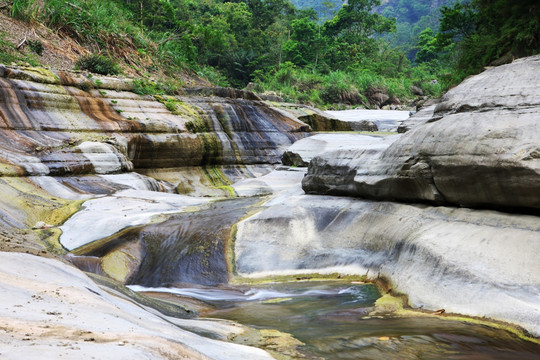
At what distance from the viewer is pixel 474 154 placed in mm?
4715

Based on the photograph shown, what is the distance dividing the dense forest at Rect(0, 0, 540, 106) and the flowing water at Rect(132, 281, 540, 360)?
27.4 ft

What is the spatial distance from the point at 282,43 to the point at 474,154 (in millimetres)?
34814

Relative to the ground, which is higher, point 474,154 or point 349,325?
point 474,154

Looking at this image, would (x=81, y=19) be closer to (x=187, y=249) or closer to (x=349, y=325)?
(x=187, y=249)

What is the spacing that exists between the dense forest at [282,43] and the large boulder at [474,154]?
5.67 meters

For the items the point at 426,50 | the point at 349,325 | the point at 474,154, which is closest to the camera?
the point at 349,325

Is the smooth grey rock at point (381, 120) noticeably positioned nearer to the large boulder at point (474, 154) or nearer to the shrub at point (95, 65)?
the shrub at point (95, 65)

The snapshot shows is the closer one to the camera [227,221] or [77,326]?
[77,326]

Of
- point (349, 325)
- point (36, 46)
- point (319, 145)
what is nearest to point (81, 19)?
point (36, 46)

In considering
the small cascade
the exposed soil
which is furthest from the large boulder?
the exposed soil

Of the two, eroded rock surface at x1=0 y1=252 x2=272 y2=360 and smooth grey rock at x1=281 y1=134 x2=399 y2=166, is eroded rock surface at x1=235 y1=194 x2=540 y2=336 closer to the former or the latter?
eroded rock surface at x1=0 y1=252 x2=272 y2=360

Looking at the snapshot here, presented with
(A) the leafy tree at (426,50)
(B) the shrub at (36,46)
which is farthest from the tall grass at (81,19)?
(A) the leafy tree at (426,50)

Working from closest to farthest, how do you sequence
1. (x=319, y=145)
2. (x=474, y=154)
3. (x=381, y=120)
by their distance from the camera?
(x=474, y=154)
(x=319, y=145)
(x=381, y=120)

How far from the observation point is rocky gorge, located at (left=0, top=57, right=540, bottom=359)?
2871mm
